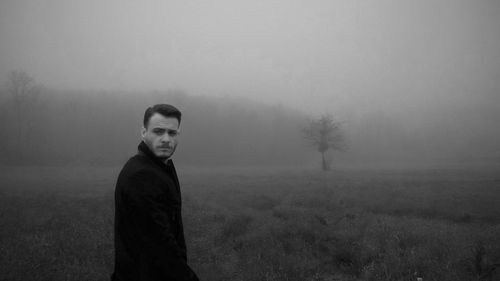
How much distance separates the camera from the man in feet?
8.14

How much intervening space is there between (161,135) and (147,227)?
3.06 ft

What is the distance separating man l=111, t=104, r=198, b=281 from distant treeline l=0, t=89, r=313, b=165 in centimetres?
5727

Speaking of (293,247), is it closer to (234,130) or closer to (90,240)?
(90,240)

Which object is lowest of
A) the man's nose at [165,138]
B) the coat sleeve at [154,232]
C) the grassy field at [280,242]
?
the grassy field at [280,242]

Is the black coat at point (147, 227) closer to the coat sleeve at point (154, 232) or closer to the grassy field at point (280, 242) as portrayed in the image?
the coat sleeve at point (154, 232)

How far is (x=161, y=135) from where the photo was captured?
9.91 feet

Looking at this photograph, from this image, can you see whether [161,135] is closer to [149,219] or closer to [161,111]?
[161,111]

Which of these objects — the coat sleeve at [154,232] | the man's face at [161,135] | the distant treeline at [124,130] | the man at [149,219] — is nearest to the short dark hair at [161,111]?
the man's face at [161,135]

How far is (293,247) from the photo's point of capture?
10.1 metres

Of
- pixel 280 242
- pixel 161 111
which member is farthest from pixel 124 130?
pixel 161 111

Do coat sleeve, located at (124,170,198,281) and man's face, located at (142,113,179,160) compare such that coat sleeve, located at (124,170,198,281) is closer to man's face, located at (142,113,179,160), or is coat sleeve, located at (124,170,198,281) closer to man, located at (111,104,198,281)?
man, located at (111,104,198,281)

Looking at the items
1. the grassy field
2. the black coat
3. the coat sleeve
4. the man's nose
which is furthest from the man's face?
the grassy field

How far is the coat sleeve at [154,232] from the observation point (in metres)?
2.47

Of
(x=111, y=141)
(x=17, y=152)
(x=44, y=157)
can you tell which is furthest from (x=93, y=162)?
(x=111, y=141)
